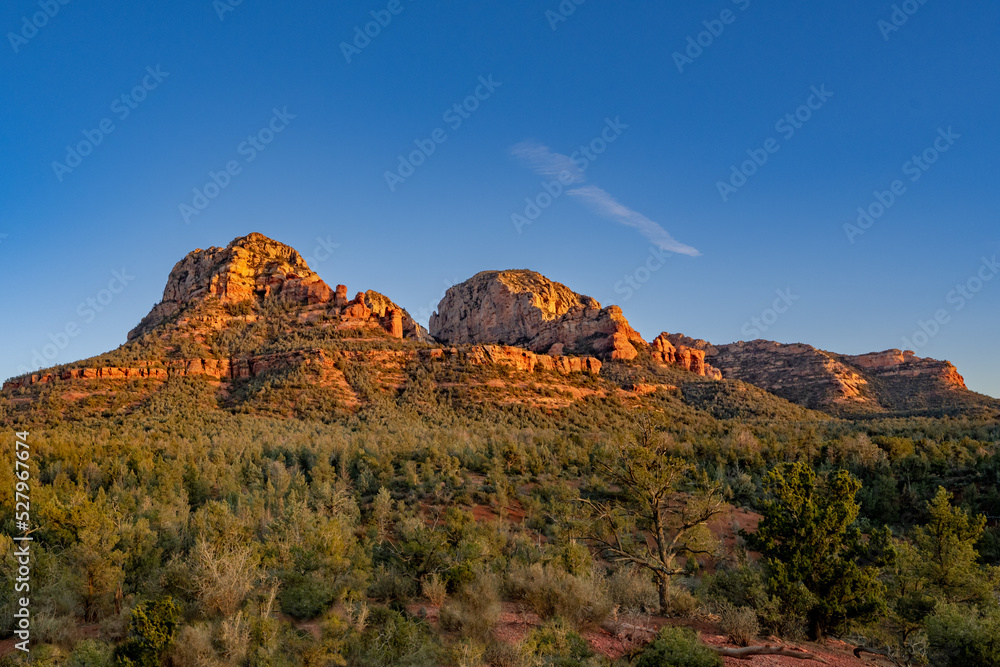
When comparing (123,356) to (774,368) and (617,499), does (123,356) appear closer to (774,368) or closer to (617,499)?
(617,499)

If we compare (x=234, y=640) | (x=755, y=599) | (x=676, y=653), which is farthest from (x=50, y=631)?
(x=755, y=599)

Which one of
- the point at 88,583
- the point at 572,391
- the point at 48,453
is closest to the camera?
the point at 88,583

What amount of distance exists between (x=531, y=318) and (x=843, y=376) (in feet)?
181

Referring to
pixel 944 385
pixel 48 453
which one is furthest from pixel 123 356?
pixel 944 385

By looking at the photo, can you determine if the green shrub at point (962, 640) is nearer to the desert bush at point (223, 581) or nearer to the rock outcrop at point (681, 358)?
the desert bush at point (223, 581)

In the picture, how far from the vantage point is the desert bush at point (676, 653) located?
7.79 m

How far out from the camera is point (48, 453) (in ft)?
79.5

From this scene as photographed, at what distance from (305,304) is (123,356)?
25.9 m

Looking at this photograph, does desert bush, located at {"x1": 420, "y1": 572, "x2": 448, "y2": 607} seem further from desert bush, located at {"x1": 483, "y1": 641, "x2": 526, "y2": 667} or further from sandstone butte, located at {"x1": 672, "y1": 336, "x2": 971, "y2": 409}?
sandstone butte, located at {"x1": 672, "y1": 336, "x2": 971, "y2": 409}

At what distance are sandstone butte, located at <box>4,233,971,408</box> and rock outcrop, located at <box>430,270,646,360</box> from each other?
0.97 feet

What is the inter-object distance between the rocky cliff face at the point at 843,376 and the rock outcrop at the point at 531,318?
25.2 metres

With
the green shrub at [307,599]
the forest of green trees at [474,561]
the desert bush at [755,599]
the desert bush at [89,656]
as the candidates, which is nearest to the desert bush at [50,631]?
the forest of green trees at [474,561]

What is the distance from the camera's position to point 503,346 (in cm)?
7156

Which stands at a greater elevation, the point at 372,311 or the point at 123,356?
the point at 372,311
